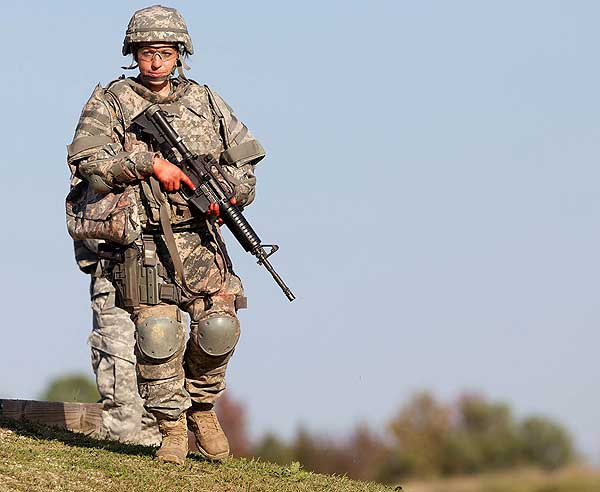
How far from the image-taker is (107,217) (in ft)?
23.0

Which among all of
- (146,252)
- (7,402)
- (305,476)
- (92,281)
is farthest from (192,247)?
(92,281)

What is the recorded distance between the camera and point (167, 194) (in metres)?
7.18

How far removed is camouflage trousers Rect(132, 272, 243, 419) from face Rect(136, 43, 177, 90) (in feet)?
4.74

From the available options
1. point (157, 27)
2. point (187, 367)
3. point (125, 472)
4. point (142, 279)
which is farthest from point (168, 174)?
point (125, 472)

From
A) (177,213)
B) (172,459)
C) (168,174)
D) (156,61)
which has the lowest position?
(172,459)

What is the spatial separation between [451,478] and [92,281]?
8.93 m

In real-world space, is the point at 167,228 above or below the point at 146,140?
below

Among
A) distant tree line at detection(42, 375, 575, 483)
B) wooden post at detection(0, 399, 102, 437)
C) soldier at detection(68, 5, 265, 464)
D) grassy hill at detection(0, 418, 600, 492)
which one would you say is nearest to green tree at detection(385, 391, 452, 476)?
distant tree line at detection(42, 375, 575, 483)

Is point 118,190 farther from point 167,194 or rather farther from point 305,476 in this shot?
point 305,476

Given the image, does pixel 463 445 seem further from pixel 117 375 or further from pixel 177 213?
pixel 117 375

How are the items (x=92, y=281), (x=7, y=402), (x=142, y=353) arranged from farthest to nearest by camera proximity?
(x=92, y=281) < (x=7, y=402) < (x=142, y=353)

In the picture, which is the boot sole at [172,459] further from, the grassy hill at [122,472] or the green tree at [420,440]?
the green tree at [420,440]

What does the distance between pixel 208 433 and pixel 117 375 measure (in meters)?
3.08

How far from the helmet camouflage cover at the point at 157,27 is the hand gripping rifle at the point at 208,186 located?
0.46 m
